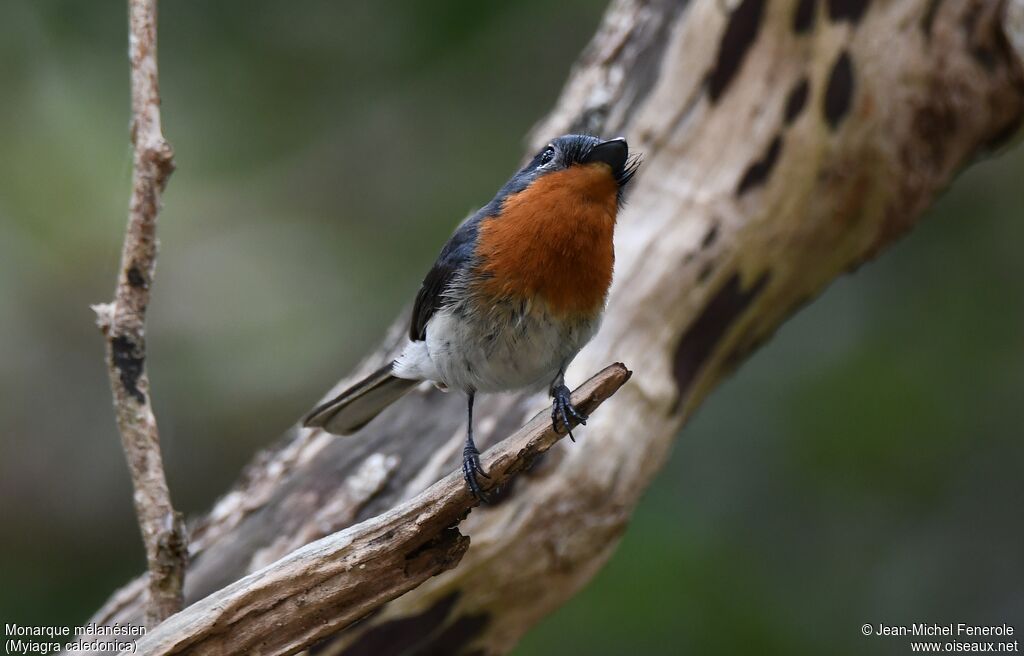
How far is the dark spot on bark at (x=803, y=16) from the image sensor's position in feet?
15.7

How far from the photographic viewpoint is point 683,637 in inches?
256

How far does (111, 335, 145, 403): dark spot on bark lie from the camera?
3.55m

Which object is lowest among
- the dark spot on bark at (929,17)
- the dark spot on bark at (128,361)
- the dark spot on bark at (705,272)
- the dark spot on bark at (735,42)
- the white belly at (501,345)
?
the white belly at (501,345)

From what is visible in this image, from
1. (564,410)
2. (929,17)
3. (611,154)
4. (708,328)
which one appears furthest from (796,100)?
(564,410)

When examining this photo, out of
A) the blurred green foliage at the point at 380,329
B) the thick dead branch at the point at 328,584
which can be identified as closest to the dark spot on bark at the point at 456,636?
the thick dead branch at the point at 328,584

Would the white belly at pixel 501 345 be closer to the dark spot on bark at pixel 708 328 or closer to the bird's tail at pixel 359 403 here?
the bird's tail at pixel 359 403

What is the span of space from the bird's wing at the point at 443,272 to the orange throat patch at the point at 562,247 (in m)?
0.14

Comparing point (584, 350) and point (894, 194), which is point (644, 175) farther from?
point (894, 194)

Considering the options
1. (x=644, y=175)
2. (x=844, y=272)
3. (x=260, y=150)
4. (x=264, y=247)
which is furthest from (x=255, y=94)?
(x=844, y=272)

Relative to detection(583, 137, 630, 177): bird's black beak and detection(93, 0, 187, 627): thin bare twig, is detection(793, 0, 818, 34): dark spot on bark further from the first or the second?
detection(93, 0, 187, 627): thin bare twig

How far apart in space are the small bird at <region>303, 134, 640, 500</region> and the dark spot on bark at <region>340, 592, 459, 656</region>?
0.67 m

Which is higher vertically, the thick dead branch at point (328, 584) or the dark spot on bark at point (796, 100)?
the dark spot on bark at point (796, 100)

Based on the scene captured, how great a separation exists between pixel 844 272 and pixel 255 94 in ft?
14.9

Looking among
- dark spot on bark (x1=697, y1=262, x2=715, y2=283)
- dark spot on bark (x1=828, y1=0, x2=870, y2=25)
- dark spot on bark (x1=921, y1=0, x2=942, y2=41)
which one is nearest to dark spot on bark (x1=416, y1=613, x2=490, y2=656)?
dark spot on bark (x1=697, y1=262, x2=715, y2=283)
